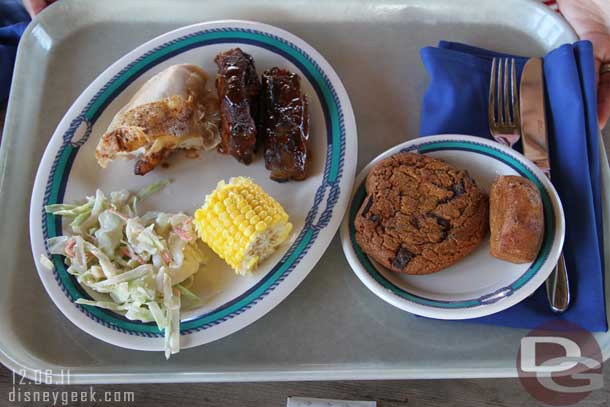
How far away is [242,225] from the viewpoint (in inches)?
58.1

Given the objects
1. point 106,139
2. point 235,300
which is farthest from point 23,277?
point 235,300

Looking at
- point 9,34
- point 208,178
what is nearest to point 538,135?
point 208,178

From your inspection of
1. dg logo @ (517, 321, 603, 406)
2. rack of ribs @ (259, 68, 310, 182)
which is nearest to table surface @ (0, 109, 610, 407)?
dg logo @ (517, 321, 603, 406)

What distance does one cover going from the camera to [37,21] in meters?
2.09

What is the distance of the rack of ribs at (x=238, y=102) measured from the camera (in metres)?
1.68

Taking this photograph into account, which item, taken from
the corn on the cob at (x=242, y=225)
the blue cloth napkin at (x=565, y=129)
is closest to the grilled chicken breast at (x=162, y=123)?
the corn on the cob at (x=242, y=225)

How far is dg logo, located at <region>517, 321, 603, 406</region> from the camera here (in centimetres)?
149

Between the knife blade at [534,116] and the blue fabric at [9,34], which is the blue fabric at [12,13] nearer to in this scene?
the blue fabric at [9,34]

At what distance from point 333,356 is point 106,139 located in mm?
1063

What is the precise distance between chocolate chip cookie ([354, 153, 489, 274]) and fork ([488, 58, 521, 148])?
287mm

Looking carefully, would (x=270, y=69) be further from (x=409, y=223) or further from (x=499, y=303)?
(x=499, y=303)

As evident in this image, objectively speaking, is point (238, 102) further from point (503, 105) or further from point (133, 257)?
point (503, 105)

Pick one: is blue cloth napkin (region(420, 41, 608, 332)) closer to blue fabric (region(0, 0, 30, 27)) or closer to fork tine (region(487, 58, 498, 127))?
fork tine (region(487, 58, 498, 127))

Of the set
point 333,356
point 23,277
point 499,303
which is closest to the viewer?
point 499,303
